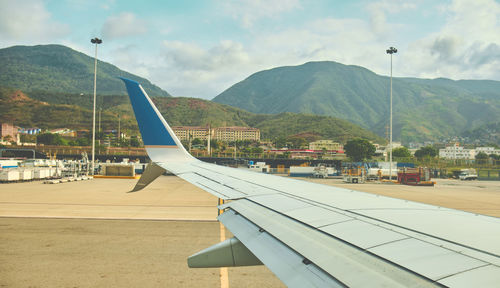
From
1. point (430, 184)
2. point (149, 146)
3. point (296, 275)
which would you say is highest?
point (149, 146)

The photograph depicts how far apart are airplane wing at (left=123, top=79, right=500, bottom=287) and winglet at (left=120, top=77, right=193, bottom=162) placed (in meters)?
2.71

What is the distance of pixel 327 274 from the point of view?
1820 millimetres

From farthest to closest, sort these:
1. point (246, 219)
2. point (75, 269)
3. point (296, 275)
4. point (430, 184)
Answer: point (430, 184), point (75, 269), point (246, 219), point (296, 275)

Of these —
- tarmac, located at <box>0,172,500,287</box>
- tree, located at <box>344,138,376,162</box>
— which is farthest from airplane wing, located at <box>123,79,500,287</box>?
tree, located at <box>344,138,376,162</box>

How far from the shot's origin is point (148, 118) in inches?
244

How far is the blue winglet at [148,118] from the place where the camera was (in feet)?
19.5

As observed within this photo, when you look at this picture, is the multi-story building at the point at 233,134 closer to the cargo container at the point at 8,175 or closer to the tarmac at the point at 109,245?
the cargo container at the point at 8,175

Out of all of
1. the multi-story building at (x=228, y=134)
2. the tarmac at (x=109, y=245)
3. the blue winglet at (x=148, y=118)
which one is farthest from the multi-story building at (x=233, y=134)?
the blue winglet at (x=148, y=118)

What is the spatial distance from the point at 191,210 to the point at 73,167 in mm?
21252

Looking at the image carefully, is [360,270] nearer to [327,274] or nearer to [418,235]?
[327,274]

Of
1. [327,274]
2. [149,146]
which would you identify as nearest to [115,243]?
[149,146]

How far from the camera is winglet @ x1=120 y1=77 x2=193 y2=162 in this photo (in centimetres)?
597

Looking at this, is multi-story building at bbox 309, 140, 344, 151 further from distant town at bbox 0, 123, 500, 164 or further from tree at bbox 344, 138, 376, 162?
tree at bbox 344, 138, 376, 162

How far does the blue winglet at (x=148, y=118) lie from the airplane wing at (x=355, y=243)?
2700mm
